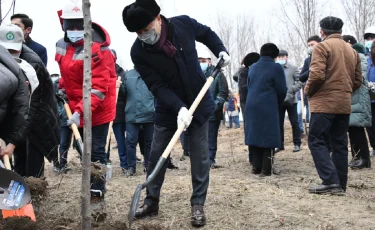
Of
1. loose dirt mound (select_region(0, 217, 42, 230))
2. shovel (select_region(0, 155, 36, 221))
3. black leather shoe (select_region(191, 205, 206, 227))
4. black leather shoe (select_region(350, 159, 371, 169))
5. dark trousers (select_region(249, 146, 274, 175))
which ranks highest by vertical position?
shovel (select_region(0, 155, 36, 221))

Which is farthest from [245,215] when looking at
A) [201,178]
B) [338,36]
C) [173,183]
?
[338,36]

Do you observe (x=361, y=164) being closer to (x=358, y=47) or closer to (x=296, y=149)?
(x=358, y=47)

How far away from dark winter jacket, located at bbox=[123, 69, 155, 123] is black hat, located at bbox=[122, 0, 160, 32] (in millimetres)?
3470

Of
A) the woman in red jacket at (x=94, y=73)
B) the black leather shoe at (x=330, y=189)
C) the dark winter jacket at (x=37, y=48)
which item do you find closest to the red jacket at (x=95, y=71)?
the woman in red jacket at (x=94, y=73)

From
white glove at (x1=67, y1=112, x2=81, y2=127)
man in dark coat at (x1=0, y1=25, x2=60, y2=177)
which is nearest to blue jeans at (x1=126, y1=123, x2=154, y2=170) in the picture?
man in dark coat at (x1=0, y1=25, x2=60, y2=177)

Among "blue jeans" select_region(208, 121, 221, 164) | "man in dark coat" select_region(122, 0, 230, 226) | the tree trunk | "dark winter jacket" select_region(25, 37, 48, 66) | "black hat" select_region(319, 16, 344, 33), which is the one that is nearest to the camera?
the tree trunk

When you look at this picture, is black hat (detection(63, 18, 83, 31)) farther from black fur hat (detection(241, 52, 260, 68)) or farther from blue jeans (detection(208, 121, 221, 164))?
black fur hat (detection(241, 52, 260, 68))

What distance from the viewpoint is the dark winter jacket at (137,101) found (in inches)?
282

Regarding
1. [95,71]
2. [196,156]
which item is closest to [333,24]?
[196,156]

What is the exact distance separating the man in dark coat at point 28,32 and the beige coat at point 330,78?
10.2ft

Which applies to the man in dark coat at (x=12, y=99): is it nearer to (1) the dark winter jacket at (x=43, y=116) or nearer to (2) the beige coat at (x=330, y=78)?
(1) the dark winter jacket at (x=43, y=116)

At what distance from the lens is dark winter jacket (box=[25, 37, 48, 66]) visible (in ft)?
19.0

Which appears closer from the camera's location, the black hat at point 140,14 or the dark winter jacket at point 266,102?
the black hat at point 140,14

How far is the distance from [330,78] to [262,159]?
2133mm
